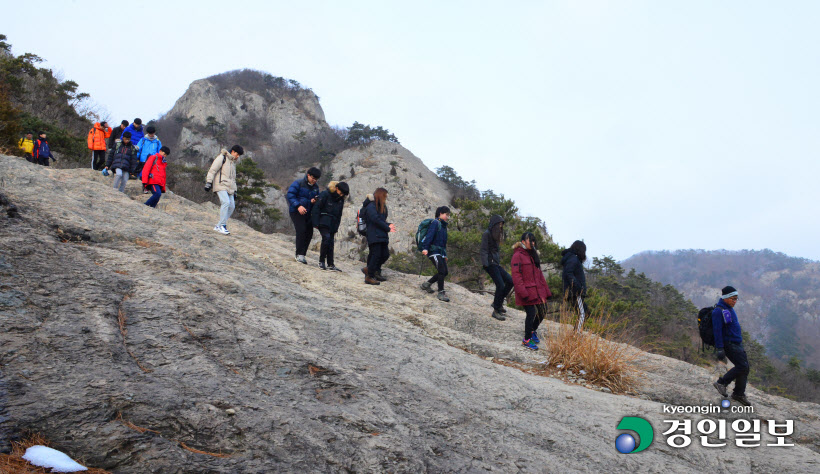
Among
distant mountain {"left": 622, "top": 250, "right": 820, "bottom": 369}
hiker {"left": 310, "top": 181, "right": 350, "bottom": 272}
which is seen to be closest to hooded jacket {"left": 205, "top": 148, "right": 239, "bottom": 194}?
hiker {"left": 310, "top": 181, "right": 350, "bottom": 272}

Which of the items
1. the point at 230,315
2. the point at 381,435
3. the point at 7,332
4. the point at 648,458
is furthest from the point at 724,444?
the point at 7,332

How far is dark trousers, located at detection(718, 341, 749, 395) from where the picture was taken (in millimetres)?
4965

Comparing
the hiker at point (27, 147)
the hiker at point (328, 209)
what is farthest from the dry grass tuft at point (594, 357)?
the hiker at point (27, 147)

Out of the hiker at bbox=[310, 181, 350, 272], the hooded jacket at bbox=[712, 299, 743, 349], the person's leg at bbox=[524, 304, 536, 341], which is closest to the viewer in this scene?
the hooded jacket at bbox=[712, 299, 743, 349]

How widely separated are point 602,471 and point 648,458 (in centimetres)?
60

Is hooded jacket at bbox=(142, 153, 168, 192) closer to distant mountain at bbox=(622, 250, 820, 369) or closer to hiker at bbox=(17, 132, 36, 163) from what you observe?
hiker at bbox=(17, 132, 36, 163)

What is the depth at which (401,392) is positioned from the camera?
3.08 metres

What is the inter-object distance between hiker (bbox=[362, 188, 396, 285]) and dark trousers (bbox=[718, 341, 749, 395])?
16.0 feet

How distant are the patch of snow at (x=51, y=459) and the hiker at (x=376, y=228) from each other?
5.42 meters

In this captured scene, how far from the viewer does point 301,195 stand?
289 inches

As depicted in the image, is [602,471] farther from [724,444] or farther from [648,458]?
[724,444]

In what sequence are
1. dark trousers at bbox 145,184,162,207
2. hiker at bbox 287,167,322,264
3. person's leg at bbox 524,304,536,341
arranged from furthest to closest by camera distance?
dark trousers at bbox 145,184,162,207 → hiker at bbox 287,167,322,264 → person's leg at bbox 524,304,536,341

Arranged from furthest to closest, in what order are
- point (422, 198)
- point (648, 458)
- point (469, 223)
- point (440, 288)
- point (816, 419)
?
point (422, 198)
point (469, 223)
point (440, 288)
point (816, 419)
point (648, 458)

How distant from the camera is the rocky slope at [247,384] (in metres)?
1.97
